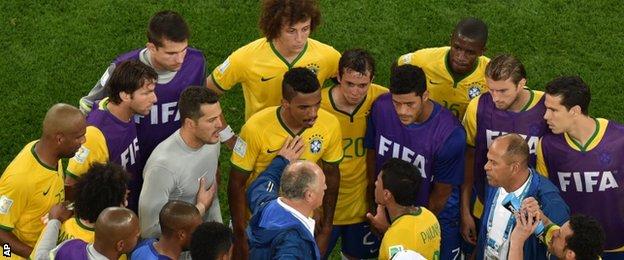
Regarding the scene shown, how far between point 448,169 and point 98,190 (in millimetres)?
2437

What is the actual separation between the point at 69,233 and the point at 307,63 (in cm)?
230

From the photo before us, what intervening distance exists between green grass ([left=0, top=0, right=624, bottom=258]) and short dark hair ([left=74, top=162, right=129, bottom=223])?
3563 millimetres

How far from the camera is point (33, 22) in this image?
10.2m

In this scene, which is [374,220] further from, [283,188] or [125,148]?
[125,148]

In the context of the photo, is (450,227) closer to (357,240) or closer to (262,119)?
(357,240)

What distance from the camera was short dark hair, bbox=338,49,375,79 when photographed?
659cm

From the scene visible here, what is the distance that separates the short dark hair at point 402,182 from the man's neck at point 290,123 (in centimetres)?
82

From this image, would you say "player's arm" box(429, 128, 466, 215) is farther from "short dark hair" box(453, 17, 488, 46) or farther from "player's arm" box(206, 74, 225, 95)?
"player's arm" box(206, 74, 225, 95)

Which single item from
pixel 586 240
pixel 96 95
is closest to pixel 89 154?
pixel 96 95

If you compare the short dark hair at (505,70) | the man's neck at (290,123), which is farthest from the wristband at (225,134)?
the short dark hair at (505,70)

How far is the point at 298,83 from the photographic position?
6270mm

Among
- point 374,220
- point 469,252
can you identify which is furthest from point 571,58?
point 374,220

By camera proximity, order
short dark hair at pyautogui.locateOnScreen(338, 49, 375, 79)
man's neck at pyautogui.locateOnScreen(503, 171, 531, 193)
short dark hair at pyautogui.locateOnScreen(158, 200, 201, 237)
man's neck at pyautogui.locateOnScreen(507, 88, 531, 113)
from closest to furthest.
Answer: short dark hair at pyautogui.locateOnScreen(158, 200, 201, 237) < man's neck at pyautogui.locateOnScreen(503, 171, 531, 193) < short dark hair at pyautogui.locateOnScreen(338, 49, 375, 79) < man's neck at pyautogui.locateOnScreen(507, 88, 531, 113)

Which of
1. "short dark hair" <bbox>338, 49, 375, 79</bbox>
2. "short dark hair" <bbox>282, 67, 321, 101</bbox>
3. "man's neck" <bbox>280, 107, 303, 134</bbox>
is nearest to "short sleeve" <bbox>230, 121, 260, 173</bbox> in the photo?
"man's neck" <bbox>280, 107, 303, 134</bbox>
